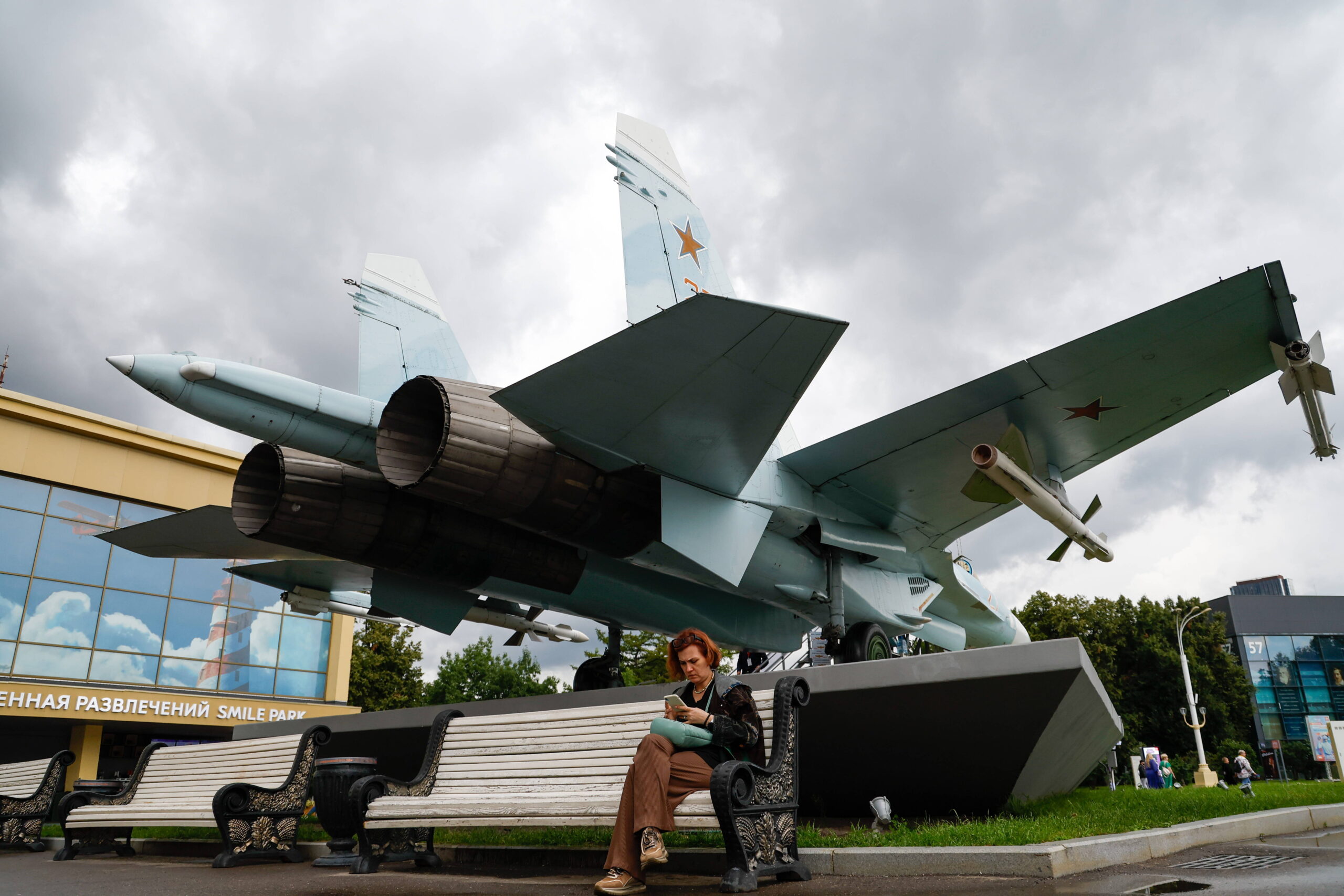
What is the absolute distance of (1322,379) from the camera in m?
6.85

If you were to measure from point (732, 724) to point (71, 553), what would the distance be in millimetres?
24103

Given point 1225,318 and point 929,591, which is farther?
point 929,591

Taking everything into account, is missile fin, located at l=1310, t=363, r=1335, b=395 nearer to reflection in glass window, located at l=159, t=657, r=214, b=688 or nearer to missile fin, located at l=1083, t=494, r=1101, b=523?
missile fin, located at l=1083, t=494, r=1101, b=523

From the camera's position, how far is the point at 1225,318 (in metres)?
7.06

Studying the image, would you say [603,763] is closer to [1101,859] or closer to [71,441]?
[1101,859]

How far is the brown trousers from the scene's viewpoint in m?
3.23

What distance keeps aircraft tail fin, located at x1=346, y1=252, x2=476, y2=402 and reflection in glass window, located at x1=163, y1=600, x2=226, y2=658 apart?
1722 centimetres

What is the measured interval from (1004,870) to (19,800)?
8.38 m

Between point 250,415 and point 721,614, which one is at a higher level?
point 250,415

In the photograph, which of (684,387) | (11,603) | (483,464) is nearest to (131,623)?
(11,603)

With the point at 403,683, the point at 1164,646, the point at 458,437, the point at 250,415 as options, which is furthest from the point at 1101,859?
the point at 1164,646

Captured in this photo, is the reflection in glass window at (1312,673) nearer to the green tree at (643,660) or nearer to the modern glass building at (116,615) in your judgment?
the green tree at (643,660)

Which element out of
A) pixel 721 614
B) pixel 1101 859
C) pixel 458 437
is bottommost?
pixel 1101 859

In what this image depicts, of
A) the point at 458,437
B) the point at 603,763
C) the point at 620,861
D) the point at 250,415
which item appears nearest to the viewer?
the point at 620,861
